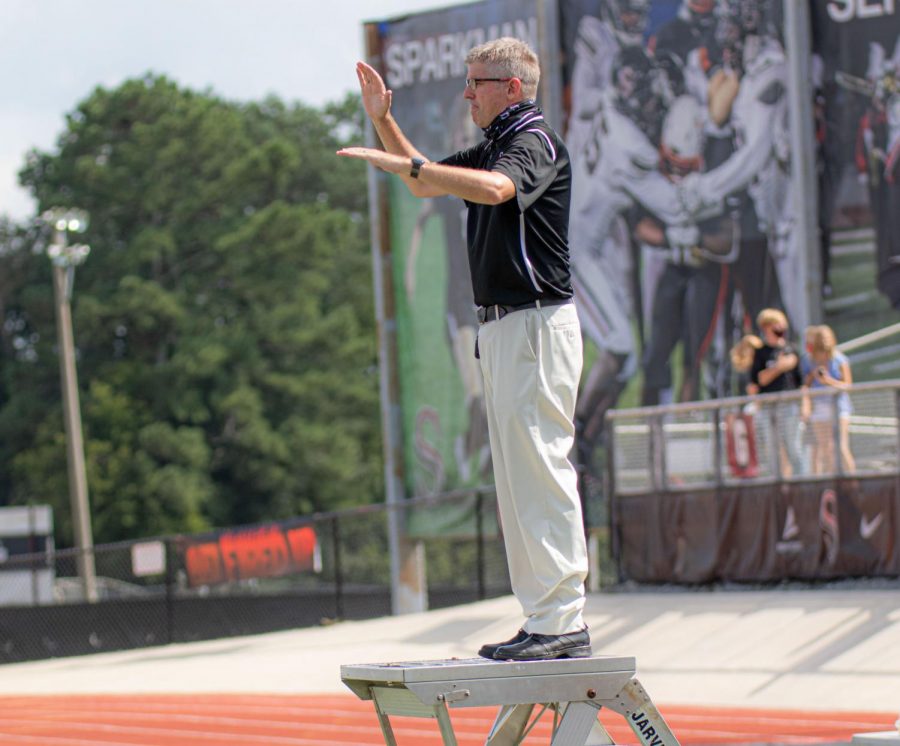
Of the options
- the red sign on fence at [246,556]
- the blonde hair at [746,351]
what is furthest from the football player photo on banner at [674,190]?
the blonde hair at [746,351]

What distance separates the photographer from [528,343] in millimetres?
5387

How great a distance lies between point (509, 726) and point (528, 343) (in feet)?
4.09

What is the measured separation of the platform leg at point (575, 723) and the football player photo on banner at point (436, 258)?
74.8 feet

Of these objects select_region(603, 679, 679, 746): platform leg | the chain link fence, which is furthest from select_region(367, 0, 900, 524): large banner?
select_region(603, 679, 679, 746): platform leg

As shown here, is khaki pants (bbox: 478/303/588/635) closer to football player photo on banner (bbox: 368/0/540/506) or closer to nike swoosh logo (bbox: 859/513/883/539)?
nike swoosh logo (bbox: 859/513/883/539)

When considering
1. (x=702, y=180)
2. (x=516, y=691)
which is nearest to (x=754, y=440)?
(x=516, y=691)

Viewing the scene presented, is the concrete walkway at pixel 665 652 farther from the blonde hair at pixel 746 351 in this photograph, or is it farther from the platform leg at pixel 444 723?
the platform leg at pixel 444 723

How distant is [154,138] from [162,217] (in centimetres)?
314

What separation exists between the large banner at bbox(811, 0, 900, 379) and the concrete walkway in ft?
30.5

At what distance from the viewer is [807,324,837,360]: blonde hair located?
45.8 feet

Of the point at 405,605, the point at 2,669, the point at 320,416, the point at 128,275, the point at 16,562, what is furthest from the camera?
the point at 320,416

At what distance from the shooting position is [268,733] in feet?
30.9

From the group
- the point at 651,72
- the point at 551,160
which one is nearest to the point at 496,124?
the point at 551,160

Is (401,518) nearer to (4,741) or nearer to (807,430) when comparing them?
(807,430)
